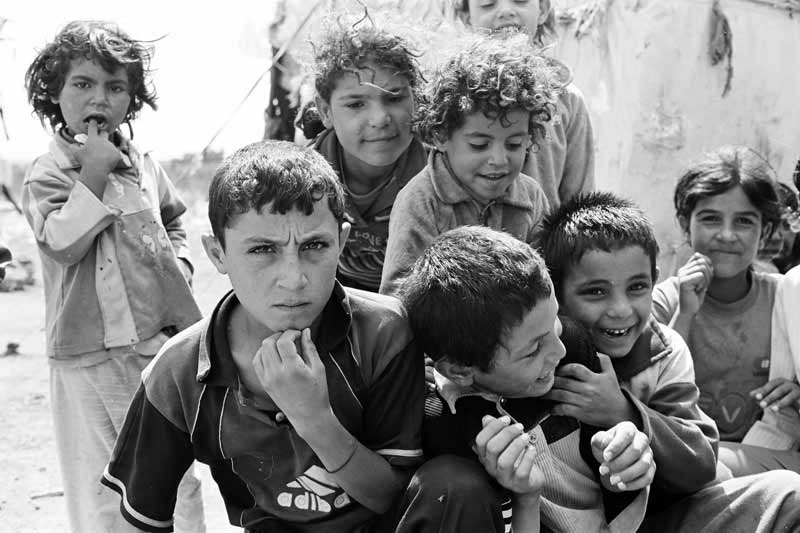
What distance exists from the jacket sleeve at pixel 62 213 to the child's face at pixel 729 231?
186 centimetres

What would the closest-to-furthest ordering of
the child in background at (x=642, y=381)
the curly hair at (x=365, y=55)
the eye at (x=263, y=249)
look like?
the eye at (x=263, y=249) → the child in background at (x=642, y=381) → the curly hair at (x=365, y=55)

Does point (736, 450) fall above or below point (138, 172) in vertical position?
below

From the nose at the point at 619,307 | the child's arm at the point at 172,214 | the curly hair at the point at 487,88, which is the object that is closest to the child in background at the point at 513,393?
the nose at the point at 619,307

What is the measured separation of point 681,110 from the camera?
4.63 m

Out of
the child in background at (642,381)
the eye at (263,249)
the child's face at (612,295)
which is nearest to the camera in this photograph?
the eye at (263,249)

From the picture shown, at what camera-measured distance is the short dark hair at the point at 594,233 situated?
2.26 m

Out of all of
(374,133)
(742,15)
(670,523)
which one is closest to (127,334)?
(374,133)

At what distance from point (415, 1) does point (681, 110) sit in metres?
1.55

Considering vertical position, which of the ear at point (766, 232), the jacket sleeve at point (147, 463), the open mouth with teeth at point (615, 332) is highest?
the ear at point (766, 232)

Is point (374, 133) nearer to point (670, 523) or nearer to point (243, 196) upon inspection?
point (243, 196)

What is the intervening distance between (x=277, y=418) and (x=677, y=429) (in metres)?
0.91

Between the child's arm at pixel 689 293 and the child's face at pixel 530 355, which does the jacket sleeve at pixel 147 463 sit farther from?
the child's arm at pixel 689 293

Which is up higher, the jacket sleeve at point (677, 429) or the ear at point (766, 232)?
the ear at point (766, 232)

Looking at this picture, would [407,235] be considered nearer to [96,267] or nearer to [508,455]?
[508,455]
